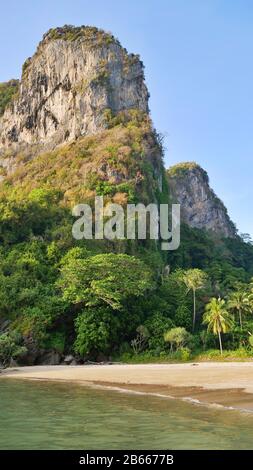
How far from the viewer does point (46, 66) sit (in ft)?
325

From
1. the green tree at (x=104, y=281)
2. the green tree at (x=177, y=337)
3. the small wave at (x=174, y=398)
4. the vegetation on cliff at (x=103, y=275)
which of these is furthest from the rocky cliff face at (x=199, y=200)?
the small wave at (x=174, y=398)

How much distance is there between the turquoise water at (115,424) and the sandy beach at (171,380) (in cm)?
213

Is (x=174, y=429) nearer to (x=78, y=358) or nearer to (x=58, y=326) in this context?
(x=78, y=358)

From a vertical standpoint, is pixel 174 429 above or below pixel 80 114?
below

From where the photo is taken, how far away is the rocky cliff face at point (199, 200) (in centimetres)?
14588

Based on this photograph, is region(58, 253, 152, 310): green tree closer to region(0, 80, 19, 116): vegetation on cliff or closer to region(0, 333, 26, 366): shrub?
region(0, 333, 26, 366): shrub

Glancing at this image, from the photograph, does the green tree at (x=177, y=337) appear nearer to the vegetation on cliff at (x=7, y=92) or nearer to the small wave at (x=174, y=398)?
the small wave at (x=174, y=398)

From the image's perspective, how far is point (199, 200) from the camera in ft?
491

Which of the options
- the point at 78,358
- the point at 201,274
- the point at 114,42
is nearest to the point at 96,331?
the point at 78,358

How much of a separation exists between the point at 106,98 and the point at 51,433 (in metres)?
83.9

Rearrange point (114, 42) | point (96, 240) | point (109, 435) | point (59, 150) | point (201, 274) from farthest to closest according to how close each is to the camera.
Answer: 1. point (114, 42)
2. point (59, 150)
3. point (96, 240)
4. point (201, 274)
5. point (109, 435)

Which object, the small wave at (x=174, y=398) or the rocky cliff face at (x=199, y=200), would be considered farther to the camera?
the rocky cliff face at (x=199, y=200)

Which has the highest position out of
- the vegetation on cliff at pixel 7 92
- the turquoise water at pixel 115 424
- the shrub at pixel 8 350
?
the vegetation on cliff at pixel 7 92

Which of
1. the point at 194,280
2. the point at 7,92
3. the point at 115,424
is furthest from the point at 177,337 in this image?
the point at 7,92
